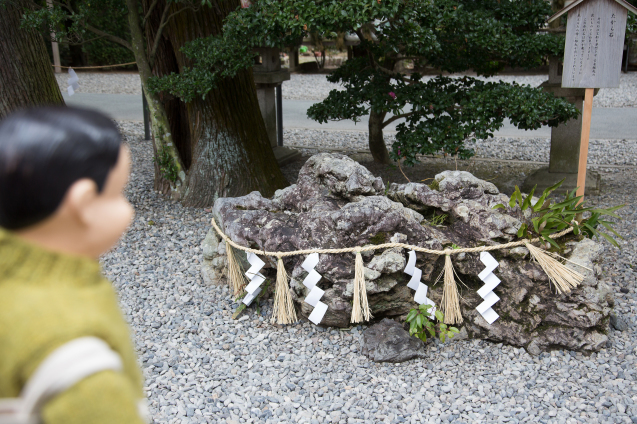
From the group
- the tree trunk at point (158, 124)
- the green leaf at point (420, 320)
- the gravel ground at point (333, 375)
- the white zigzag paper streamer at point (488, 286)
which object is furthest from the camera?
the tree trunk at point (158, 124)

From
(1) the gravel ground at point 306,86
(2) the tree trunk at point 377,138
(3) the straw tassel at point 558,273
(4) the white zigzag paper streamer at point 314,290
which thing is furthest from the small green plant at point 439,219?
(1) the gravel ground at point 306,86

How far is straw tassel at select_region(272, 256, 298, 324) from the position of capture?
315 centimetres

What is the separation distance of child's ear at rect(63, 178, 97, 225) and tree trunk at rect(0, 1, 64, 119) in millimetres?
4270

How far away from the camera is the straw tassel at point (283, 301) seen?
3.15 m

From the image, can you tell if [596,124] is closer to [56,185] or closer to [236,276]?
[236,276]

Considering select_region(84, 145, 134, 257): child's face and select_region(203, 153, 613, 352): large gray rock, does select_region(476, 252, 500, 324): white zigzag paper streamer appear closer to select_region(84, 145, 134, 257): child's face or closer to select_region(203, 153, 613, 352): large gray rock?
select_region(203, 153, 613, 352): large gray rock

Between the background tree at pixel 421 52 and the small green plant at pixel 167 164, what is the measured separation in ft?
2.43

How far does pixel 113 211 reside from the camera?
952 millimetres

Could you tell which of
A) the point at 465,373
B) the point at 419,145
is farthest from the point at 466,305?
the point at 419,145

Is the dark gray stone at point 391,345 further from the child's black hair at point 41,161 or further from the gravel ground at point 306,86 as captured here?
the gravel ground at point 306,86

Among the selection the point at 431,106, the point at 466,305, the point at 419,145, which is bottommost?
the point at 466,305

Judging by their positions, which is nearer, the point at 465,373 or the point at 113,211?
the point at 113,211

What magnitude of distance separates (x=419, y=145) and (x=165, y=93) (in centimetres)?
244

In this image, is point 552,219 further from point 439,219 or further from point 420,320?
point 420,320
